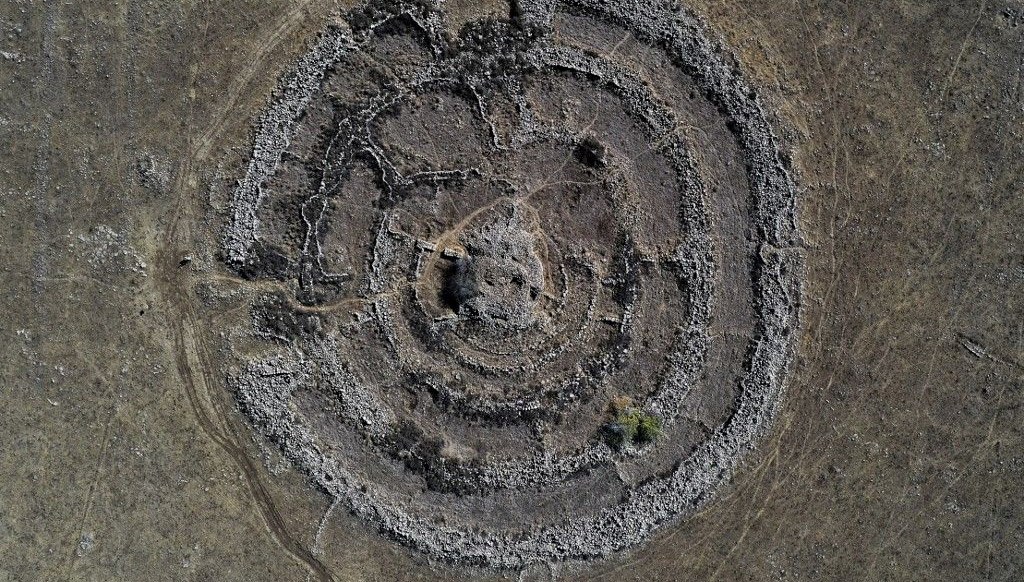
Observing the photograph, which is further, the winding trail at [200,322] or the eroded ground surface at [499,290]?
the winding trail at [200,322]

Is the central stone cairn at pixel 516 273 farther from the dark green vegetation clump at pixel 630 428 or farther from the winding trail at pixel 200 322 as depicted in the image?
the winding trail at pixel 200 322

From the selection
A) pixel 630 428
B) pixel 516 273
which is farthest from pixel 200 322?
pixel 630 428

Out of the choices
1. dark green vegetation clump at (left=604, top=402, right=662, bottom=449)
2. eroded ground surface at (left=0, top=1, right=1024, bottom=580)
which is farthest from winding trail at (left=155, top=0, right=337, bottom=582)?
dark green vegetation clump at (left=604, top=402, right=662, bottom=449)

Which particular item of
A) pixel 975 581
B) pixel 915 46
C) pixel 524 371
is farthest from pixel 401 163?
pixel 975 581

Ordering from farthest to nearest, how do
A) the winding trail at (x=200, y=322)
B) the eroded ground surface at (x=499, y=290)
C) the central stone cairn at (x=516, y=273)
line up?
the central stone cairn at (x=516, y=273)
the winding trail at (x=200, y=322)
the eroded ground surface at (x=499, y=290)

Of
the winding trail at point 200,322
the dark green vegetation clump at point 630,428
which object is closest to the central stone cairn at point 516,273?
the dark green vegetation clump at point 630,428

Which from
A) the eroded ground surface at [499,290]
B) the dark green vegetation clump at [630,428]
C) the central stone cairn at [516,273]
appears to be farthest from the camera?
the dark green vegetation clump at [630,428]
